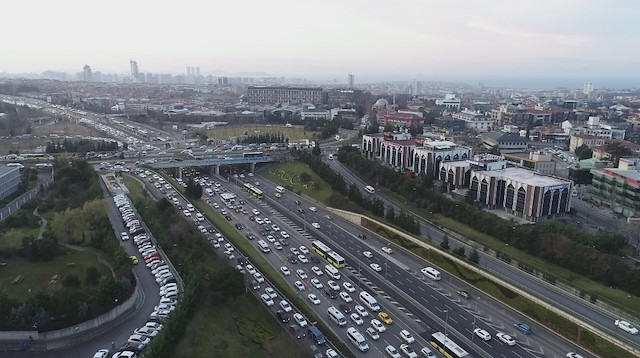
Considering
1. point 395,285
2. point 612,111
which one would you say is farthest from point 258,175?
point 612,111

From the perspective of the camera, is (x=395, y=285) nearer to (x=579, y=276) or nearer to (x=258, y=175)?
(x=579, y=276)

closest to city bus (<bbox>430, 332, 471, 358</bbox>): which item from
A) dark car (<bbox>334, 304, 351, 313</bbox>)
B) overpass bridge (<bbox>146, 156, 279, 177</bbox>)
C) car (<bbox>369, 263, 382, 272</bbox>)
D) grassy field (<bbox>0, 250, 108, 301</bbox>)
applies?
dark car (<bbox>334, 304, 351, 313</bbox>)

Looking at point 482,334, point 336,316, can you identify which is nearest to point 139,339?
point 336,316

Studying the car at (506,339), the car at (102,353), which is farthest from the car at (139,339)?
the car at (506,339)

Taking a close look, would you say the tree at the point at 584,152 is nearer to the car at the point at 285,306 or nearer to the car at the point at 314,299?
the car at the point at 314,299

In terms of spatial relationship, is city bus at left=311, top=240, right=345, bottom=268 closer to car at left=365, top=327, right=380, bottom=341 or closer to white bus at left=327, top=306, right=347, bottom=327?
white bus at left=327, top=306, right=347, bottom=327

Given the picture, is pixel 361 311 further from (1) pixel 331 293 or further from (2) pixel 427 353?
(2) pixel 427 353

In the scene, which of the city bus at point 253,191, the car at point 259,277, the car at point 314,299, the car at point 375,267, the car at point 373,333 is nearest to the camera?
the car at point 373,333
